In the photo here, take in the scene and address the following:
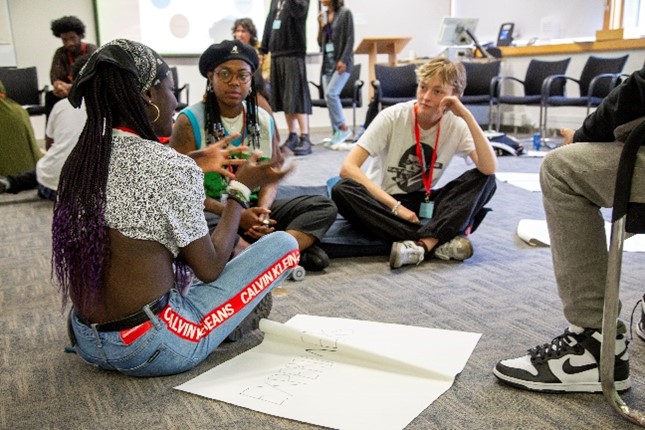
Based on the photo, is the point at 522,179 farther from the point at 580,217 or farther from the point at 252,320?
the point at 580,217

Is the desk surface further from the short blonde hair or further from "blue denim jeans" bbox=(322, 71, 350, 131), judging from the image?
the short blonde hair

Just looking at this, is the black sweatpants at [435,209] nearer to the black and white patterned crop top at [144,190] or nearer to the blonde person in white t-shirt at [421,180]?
the blonde person in white t-shirt at [421,180]

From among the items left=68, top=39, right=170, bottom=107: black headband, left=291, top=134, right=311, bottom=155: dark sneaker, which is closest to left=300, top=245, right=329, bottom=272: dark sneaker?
left=68, top=39, right=170, bottom=107: black headband

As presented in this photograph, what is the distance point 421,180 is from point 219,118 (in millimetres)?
931

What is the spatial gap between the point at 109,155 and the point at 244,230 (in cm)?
104

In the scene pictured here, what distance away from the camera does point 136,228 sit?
1491 millimetres

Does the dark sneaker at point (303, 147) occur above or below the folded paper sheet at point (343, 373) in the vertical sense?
below

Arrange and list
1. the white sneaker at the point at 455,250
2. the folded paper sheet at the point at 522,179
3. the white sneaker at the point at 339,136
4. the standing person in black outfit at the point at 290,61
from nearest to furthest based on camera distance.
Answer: the white sneaker at the point at 455,250
the folded paper sheet at the point at 522,179
the standing person in black outfit at the point at 290,61
the white sneaker at the point at 339,136

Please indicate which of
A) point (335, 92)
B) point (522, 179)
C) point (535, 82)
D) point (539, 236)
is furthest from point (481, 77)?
point (539, 236)

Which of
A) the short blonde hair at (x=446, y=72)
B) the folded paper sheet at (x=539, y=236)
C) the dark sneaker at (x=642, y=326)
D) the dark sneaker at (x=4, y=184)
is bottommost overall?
the dark sneaker at (x=4, y=184)

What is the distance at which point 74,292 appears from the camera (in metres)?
1.55

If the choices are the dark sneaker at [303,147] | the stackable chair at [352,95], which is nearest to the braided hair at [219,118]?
the dark sneaker at [303,147]

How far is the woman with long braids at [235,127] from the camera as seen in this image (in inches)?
95.3

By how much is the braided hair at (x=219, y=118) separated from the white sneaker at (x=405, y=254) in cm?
68
